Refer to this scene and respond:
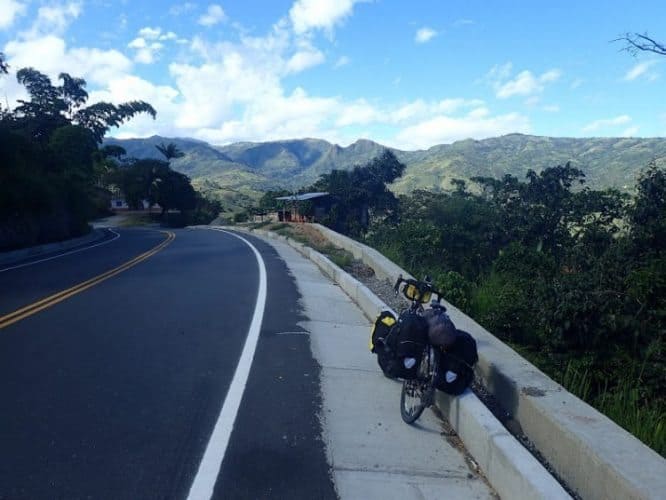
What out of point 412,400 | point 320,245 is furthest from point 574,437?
point 320,245

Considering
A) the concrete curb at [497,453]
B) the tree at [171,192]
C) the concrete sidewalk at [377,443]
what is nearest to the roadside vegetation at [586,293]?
the concrete curb at [497,453]

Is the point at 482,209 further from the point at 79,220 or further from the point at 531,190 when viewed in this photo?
the point at 79,220

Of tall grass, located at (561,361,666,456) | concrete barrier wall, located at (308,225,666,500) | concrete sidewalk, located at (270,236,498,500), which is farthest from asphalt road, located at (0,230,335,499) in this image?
tall grass, located at (561,361,666,456)

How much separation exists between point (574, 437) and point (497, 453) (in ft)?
1.72

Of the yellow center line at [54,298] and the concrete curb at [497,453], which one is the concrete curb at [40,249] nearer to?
the yellow center line at [54,298]

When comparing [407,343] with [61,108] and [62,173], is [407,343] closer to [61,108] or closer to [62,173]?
[62,173]

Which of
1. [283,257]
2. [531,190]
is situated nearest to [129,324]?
[283,257]

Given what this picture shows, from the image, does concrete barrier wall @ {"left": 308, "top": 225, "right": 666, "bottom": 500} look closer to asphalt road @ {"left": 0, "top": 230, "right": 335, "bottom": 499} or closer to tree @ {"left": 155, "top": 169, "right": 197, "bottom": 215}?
asphalt road @ {"left": 0, "top": 230, "right": 335, "bottom": 499}

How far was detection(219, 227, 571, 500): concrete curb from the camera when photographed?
3.53m

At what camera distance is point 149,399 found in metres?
5.45

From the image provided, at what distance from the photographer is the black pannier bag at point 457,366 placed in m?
5.03

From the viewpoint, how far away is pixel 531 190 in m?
26.5

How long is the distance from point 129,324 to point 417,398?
477 centimetres

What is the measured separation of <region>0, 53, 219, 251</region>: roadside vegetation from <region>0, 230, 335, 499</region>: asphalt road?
12.0 meters
